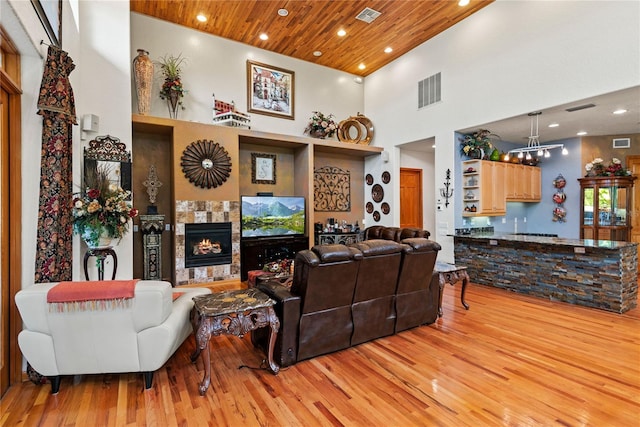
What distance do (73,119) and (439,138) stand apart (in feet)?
18.3

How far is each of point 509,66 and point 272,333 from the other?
5.27 m

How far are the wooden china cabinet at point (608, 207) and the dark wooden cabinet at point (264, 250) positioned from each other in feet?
18.5

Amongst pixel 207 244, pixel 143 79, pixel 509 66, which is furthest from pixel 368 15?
pixel 207 244

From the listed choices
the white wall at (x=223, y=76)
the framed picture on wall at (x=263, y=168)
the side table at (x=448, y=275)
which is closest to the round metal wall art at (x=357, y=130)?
the white wall at (x=223, y=76)

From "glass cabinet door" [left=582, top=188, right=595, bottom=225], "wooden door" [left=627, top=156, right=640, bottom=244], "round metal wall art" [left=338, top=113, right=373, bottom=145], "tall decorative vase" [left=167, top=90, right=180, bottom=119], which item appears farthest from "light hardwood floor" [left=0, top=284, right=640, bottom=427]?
"round metal wall art" [left=338, top=113, right=373, bottom=145]

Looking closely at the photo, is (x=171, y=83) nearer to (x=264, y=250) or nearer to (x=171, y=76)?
(x=171, y=76)

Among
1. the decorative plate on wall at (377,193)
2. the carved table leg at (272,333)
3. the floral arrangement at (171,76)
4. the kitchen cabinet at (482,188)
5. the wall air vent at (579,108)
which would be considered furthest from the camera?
the decorative plate on wall at (377,193)

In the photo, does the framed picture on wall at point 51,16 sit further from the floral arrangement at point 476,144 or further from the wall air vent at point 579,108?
the wall air vent at point 579,108

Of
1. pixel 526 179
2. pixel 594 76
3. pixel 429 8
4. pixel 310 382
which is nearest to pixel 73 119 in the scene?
pixel 310 382

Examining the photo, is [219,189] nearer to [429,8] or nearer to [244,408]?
[244,408]

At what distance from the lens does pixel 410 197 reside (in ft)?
25.5

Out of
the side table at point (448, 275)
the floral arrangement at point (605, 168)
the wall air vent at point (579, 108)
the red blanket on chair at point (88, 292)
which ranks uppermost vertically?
the wall air vent at point (579, 108)

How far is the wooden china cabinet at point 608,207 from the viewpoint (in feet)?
19.1

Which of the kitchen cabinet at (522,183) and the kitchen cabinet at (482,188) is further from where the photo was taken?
the kitchen cabinet at (522,183)
